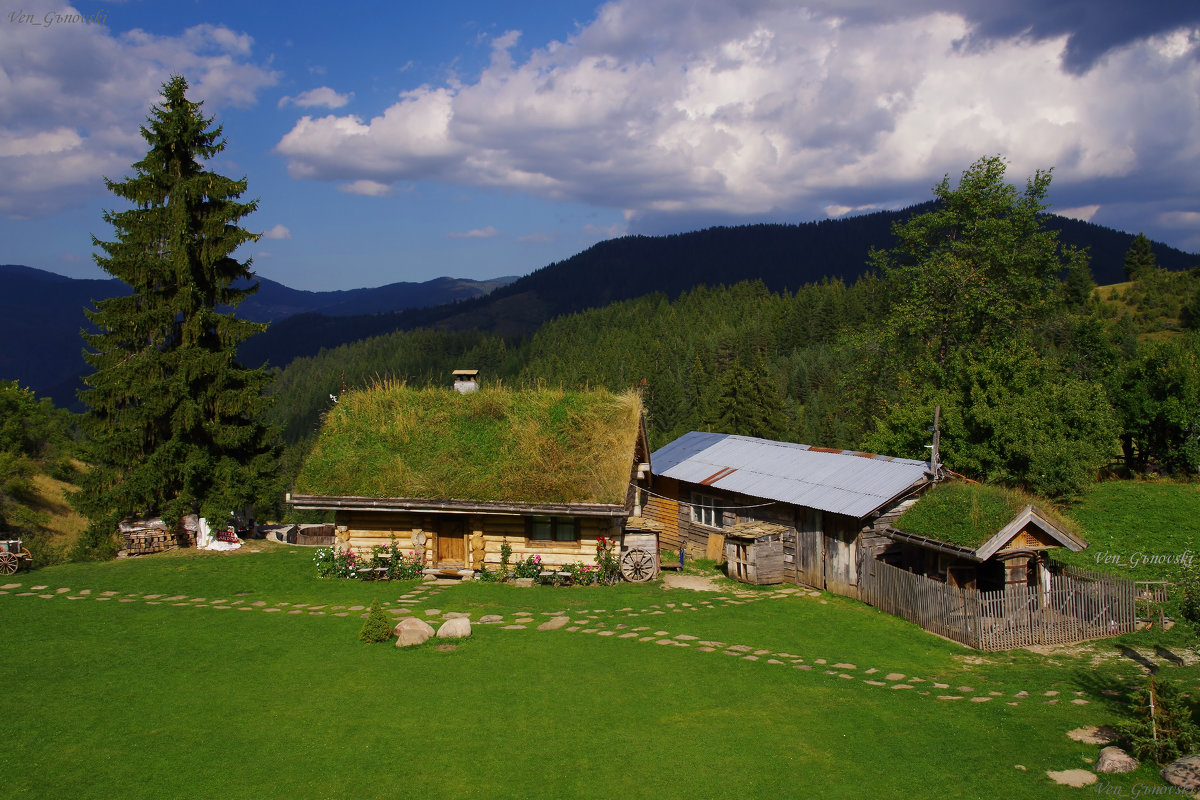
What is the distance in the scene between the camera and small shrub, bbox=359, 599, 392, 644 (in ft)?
50.6

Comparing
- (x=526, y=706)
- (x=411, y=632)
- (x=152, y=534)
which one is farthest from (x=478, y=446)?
(x=152, y=534)

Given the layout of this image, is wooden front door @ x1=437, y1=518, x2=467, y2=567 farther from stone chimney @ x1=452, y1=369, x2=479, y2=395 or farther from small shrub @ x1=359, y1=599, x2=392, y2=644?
small shrub @ x1=359, y1=599, x2=392, y2=644

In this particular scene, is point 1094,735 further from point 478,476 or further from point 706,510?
point 706,510

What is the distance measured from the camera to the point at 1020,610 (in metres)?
16.7

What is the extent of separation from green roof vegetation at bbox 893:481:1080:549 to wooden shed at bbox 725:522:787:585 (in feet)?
12.5

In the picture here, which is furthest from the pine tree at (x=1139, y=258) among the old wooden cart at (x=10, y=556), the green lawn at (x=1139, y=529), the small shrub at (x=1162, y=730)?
the old wooden cart at (x=10, y=556)

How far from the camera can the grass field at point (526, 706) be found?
987 cm

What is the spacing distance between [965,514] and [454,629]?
41.6ft

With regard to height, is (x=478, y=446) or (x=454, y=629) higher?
(x=478, y=446)

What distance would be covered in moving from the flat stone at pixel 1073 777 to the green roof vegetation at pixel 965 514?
25.9 ft

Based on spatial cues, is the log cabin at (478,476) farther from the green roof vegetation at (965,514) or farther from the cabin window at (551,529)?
the green roof vegetation at (965,514)

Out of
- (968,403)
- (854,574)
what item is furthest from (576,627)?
(968,403)

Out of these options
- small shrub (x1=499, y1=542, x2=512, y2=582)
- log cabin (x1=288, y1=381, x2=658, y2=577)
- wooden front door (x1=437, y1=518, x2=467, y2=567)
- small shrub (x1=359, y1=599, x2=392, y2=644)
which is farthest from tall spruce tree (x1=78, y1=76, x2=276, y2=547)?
small shrub (x1=359, y1=599, x2=392, y2=644)

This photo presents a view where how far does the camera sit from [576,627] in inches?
666
